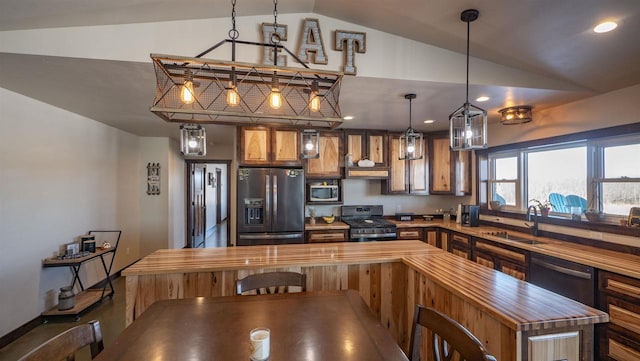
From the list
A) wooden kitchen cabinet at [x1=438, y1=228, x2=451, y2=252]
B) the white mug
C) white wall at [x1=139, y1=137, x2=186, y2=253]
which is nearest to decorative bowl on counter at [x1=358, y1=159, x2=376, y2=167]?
wooden kitchen cabinet at [x1=438, y1=228, x2=451, y2=252]

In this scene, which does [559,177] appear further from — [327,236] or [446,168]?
[327,236]

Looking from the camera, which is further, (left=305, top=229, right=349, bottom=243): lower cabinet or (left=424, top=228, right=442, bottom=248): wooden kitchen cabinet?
(left=424, top=228, right=442, bottom=248): wooden kitchen cabinet

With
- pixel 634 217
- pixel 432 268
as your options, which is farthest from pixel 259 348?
pixel 634 217

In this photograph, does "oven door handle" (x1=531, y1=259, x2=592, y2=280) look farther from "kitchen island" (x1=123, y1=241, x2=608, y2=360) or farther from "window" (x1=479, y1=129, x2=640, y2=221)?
"kitchen island" (x1=123, y1=241, x2=608, y2=360)

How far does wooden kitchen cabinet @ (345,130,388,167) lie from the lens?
4.41m

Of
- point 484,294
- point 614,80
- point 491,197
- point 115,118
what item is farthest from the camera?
point 491,197

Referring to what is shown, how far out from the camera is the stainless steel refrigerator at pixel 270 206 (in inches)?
151

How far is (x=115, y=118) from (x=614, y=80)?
5.34 metres

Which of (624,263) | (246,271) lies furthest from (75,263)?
(624,263)

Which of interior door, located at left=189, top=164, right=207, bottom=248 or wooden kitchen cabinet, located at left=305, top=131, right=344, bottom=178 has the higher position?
wooden kitchen cabinet, located at left=305, top=131, right=344, bottom=178

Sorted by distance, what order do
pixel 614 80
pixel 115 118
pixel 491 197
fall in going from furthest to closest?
pixel 491 197 → pixel 115 118 → pixel 614 80

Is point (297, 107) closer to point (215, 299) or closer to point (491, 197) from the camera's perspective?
point (215, 299)

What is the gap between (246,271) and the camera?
207 cm

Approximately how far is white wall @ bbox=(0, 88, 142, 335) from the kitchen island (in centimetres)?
163
